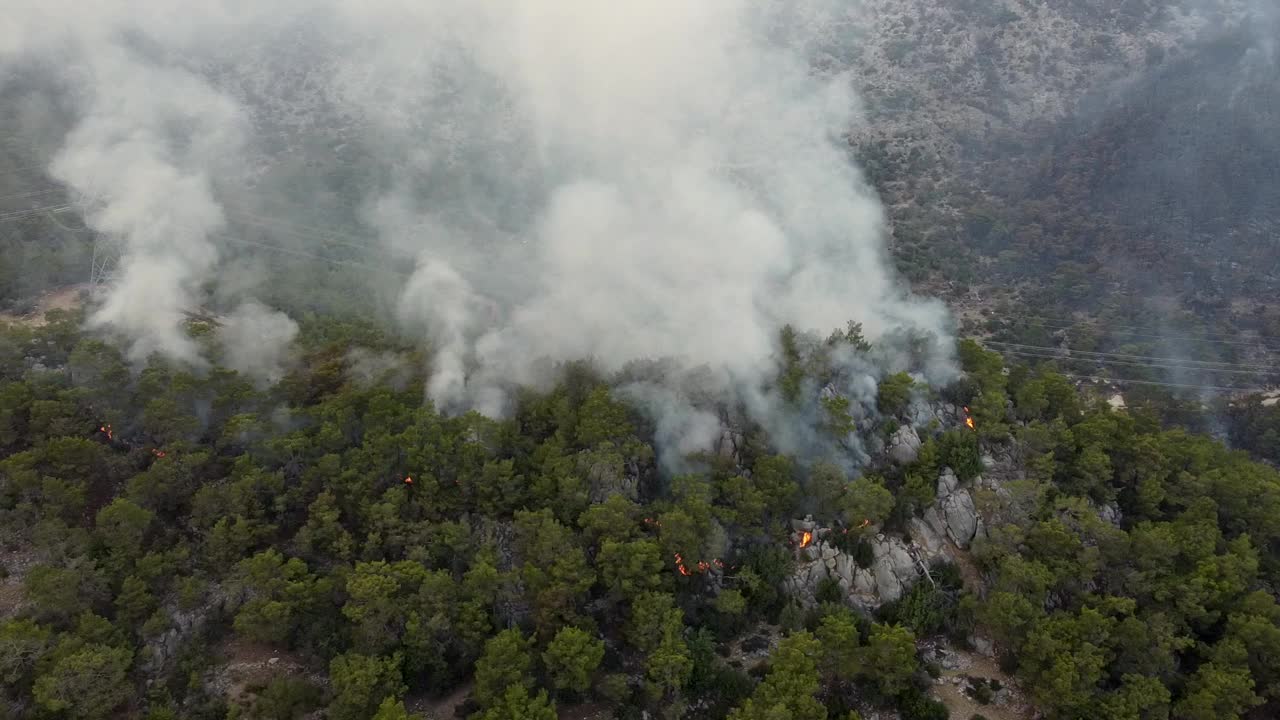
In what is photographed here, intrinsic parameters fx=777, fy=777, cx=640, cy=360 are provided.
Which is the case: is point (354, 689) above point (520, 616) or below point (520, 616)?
below

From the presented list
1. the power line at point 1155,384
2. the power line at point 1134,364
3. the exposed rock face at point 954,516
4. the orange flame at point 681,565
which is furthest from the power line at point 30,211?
the power line at point 1155,384

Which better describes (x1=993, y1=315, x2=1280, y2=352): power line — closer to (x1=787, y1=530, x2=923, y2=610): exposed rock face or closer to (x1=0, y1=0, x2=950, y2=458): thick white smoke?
(x1=0, y1=0, x2=950, y2=458): thick white smoke

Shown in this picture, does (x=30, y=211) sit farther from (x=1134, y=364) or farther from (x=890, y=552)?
(x=1134, y=364)

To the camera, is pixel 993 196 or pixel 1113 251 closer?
pixel 1113 251

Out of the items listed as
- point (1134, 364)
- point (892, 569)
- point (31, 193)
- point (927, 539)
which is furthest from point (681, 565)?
point (31, 193)

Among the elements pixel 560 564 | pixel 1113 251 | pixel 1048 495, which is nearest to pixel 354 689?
pixel 560 564

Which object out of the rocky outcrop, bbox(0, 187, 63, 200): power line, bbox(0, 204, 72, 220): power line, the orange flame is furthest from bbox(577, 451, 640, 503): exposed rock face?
bbox(0, 187, 63, 200): power line

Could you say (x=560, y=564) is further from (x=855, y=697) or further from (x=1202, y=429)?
(x=1202, y=429)
